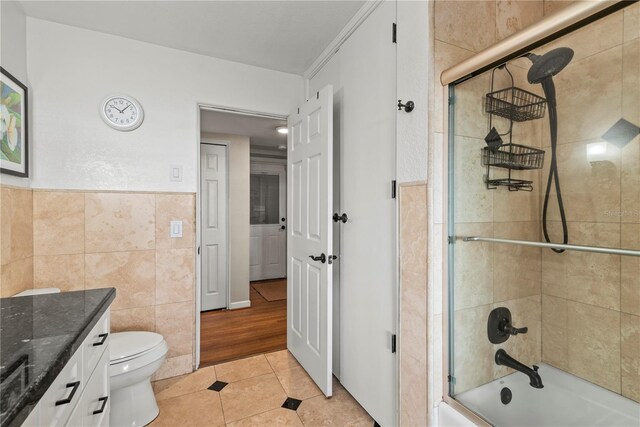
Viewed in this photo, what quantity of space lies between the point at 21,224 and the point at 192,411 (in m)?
1.51

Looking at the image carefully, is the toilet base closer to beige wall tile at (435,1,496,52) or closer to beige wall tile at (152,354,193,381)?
beige wall tile at (152,354,193,381)

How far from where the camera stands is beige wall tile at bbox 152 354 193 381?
2209 millimetres

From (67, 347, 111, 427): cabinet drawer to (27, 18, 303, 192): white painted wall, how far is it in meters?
1.34

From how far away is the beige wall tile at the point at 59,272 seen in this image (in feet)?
6.29

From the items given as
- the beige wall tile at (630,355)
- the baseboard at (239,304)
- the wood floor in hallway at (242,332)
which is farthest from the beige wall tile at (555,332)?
the baseboard at (239,304)

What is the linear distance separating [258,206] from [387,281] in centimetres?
390

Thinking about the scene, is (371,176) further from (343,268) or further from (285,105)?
(285,105)

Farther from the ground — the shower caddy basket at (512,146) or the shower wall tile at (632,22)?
the shower wall tile at (632,22)

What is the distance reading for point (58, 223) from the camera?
196 centimetres

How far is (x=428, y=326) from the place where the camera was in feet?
4.36

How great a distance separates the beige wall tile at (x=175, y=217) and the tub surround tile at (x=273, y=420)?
1.24 m

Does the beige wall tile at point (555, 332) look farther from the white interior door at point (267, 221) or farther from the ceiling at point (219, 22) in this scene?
the white interior door at point (267, 221)

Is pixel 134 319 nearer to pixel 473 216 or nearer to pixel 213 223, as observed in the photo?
pixel 213 223

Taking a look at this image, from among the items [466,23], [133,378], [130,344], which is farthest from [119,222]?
[466,23]
